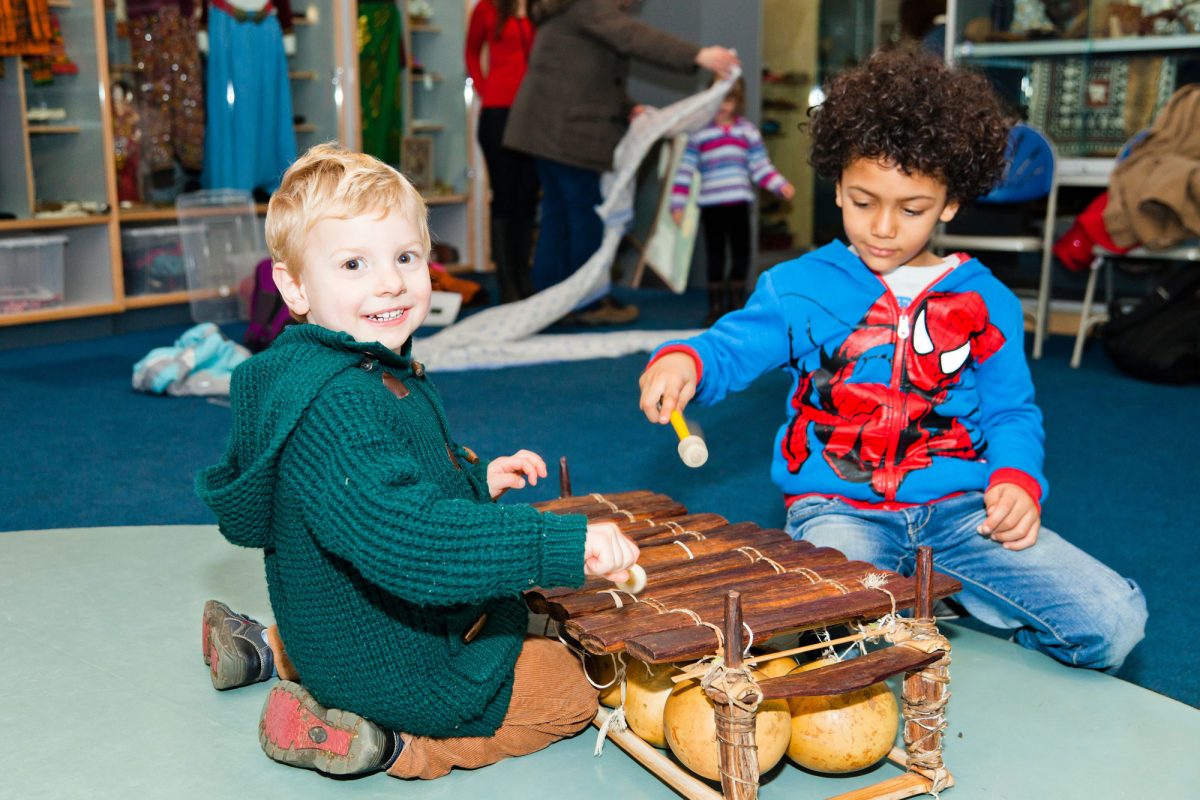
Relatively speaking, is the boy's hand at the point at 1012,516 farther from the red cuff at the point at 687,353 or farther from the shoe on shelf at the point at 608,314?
the shoe on shelf at the point at 608,314

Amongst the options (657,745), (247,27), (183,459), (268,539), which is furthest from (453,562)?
(247,27)

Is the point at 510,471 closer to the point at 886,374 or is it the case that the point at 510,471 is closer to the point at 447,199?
the point at 886,374

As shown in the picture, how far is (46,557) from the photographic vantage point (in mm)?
2166

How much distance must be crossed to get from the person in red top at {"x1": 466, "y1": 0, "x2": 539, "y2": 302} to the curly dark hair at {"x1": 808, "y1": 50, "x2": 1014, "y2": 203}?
142 inches

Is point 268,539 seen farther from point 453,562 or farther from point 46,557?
point 46,557

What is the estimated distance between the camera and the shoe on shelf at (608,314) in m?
5.53

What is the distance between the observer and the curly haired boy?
1.78m

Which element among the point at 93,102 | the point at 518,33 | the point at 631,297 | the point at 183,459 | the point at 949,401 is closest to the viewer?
the point at 949,401

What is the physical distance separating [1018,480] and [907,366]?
23 cm

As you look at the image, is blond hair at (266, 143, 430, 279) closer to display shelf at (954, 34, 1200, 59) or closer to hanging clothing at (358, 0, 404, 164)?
display shelf at (954, 34, 1200, 59)

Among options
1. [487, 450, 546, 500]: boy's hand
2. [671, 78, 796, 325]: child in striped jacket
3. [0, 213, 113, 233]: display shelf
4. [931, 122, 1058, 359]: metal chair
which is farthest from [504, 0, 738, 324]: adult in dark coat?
[487, 450, 546, 500]: boy's hand

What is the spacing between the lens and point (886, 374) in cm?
185

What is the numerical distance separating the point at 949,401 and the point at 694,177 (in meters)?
3.60

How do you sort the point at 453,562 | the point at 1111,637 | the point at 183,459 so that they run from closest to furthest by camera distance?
1. the point at 453,562
2. the point at 1111,637
3. the point at 183,459
